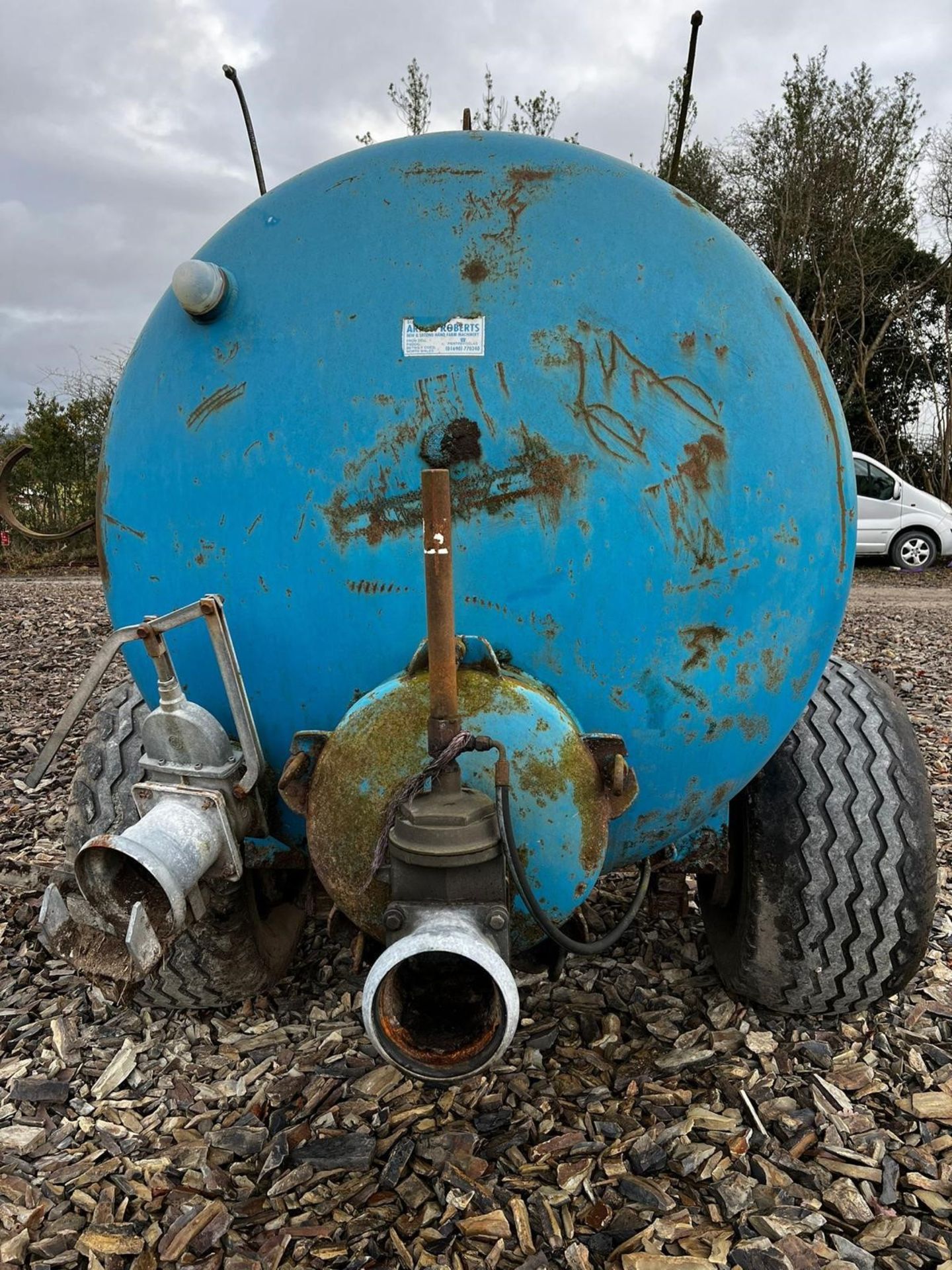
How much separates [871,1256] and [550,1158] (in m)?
0.53

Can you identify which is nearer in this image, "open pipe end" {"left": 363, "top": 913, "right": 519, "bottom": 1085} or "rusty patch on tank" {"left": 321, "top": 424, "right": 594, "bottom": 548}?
"open pipe end" {"left": 363, "top": 913, "right": 519, "bottom": 1085}

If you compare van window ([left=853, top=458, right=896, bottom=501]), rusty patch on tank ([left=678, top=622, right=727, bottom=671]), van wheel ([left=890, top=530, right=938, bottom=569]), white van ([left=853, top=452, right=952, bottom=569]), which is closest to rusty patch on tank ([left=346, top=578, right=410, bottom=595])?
rusty patch on tank ([left=678, top=622, right=727, bottom=671])

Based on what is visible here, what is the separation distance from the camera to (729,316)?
1.46 m

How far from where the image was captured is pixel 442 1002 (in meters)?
1.20

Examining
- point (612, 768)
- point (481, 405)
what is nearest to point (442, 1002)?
point (612, 768)

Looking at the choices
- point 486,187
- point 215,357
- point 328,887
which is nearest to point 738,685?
point 328,887

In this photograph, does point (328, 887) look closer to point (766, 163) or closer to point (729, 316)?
point (729, 316)

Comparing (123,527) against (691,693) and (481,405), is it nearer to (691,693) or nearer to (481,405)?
(481,405)

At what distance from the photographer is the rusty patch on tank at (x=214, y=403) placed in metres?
1.44

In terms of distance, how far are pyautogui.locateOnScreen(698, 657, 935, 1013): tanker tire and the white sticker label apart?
3.57ft

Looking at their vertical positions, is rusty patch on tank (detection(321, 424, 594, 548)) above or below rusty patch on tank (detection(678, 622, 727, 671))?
above

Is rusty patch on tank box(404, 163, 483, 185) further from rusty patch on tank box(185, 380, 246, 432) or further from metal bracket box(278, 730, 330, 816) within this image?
metal bracket box(278, 730, 330, 816)

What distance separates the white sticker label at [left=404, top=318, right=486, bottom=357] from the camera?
Result: 139cm

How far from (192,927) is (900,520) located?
1090cm
